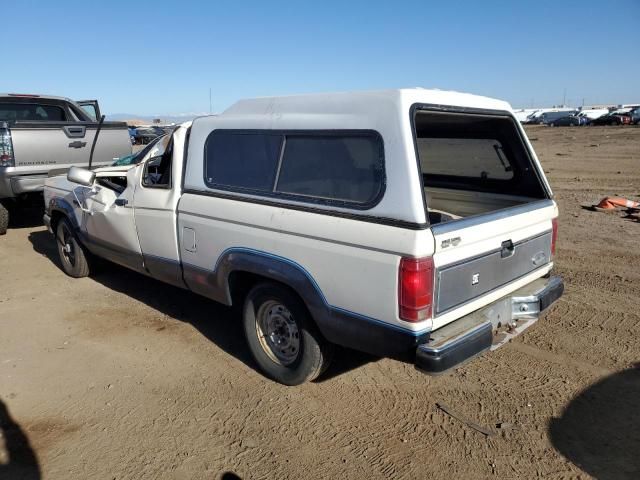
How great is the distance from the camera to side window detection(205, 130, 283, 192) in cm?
366

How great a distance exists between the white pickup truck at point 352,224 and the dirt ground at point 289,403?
457mm

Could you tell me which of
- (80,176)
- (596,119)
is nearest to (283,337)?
(80,176)

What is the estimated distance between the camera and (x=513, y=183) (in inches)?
171

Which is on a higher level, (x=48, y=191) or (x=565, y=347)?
(x=48, y=191)

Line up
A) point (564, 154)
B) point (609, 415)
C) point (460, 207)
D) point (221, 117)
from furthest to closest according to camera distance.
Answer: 1. point (564, 154)
2. point (460, 207)
3. point (221, 117)
4. point (609, 415)

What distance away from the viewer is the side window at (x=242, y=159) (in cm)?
366

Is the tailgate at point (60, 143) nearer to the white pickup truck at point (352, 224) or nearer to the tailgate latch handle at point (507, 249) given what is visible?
the white pickup truck at point (352, 224)

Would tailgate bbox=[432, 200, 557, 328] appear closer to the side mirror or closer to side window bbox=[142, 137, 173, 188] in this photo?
side window bbox=[142, 137, 173, 188]

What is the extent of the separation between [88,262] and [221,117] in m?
3.09

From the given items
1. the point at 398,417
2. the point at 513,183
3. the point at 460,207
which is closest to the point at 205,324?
the point at 398,417

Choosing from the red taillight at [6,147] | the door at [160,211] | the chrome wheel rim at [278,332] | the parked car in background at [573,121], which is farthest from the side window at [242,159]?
the parked car in background at [573,121]

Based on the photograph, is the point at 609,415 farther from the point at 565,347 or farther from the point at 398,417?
the point at 398,417

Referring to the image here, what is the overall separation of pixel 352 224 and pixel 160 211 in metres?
2.03

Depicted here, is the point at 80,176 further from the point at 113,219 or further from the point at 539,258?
the point at 539,258
